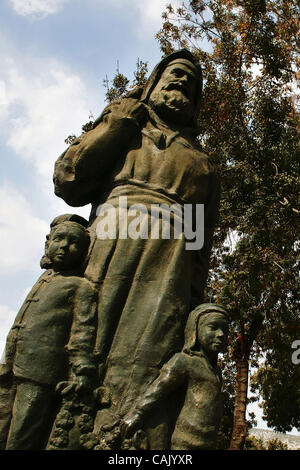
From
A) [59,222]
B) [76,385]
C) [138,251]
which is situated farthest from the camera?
[59,222]

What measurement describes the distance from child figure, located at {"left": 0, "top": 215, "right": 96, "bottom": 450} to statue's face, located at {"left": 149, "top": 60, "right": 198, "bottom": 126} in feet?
4.88

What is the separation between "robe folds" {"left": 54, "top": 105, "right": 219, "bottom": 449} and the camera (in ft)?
11.5

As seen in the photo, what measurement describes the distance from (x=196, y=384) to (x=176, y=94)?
250 cm

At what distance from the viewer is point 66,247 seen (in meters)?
3.83

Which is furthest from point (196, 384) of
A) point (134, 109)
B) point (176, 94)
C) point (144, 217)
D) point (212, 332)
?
point (176, 94)

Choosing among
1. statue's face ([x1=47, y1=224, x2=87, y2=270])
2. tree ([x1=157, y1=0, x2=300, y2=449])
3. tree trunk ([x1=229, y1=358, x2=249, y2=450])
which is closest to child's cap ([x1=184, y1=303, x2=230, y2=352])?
statue's face ([x1=47, y1=224, x2=87, y2=270])

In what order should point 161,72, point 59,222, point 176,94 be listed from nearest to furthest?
point 59,222 → point 176,94 → point 161,72

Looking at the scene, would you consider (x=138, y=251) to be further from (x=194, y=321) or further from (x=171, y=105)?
(x=171, y=105)

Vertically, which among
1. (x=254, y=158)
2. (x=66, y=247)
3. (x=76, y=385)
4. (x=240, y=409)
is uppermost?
(x=254, y=158)

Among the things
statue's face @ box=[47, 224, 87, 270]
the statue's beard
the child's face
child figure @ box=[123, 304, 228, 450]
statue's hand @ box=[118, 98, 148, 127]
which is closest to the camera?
child figure @ box=[123, 304, 228, 450]

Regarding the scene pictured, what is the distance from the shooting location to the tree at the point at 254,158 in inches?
488

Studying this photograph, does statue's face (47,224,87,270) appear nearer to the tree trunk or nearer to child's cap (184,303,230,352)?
child's cap (184,303,230,352)

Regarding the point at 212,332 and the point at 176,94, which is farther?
the point at 176,94
